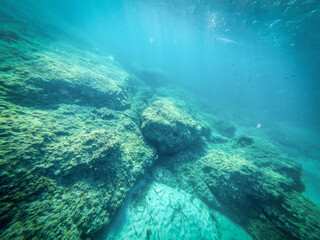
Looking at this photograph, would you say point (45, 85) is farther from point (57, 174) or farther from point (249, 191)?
point (249, 191)

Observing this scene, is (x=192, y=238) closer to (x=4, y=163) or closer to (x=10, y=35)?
(x=4, y=163)

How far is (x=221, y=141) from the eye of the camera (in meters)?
7.06

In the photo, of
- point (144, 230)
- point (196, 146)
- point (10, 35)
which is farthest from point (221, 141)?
point (10, 35)

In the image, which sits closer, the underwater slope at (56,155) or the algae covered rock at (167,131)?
the underwater slope at (56,155)

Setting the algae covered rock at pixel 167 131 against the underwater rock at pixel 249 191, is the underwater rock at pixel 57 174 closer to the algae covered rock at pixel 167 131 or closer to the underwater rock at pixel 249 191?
the algae covered rock at pixel 167 131

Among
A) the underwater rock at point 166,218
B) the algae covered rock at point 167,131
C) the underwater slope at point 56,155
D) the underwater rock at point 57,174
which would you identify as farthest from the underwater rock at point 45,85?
the underwater rock at point 166,218

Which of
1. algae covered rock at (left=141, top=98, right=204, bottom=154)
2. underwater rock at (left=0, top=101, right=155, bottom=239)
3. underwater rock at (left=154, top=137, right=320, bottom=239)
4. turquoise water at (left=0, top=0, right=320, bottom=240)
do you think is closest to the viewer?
underwater rock at (left=0, top=101, right=155, bottom=239)

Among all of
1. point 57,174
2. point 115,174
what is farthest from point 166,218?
point 57,174

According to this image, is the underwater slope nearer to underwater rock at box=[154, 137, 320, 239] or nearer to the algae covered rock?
the algae covered rock

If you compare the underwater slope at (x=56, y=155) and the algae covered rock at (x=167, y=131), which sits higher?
the algae covered rock at (x=167, y=131)

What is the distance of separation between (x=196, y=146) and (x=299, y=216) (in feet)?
11.1

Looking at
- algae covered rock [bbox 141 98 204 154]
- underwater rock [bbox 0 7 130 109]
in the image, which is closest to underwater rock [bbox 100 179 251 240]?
algae covered rock [bbox 141 98 204 154]

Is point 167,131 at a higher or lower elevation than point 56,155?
higher

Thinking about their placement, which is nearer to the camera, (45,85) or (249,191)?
(249,191)
